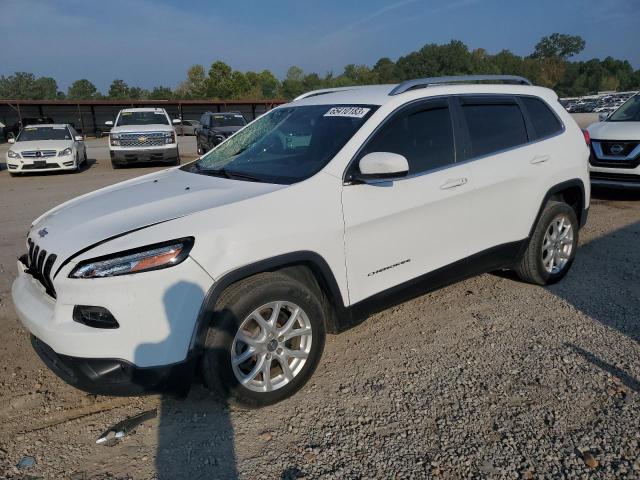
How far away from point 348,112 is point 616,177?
667 cm

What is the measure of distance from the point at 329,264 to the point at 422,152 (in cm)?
115

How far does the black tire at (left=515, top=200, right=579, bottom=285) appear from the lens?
4.45 meters

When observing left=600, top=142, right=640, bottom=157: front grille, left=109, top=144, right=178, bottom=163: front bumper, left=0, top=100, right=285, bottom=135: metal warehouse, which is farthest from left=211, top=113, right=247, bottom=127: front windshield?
left=0, top=100, right=285, bottom=135: metal warehouse

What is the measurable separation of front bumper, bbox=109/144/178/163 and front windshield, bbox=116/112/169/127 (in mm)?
1299

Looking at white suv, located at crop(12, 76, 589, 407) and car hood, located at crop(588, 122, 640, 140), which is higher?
car hood, located at crop(588, 122, 640, 140)

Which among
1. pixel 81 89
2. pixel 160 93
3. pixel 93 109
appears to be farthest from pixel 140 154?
pixel 81 89

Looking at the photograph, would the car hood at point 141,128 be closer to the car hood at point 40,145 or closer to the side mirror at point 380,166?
the car hood at point 40,145

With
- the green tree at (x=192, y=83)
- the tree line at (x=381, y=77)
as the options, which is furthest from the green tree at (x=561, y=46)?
the green tree at (x=192, y=83)

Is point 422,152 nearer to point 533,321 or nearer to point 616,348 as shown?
point 533,321

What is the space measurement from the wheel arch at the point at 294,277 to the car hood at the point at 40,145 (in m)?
13.6

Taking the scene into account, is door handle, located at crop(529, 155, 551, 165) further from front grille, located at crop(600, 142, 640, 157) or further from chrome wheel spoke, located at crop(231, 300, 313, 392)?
front grille, located at crop(600, 142, 640, 157)

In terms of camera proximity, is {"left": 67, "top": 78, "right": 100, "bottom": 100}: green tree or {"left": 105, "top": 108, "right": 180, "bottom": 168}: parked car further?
{"left": 67, "top": 78, "right": 100, "bottom": 100}: green tree

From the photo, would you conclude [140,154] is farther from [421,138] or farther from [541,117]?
[421,138]

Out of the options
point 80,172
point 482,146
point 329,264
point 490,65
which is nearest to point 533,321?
point 482,146
